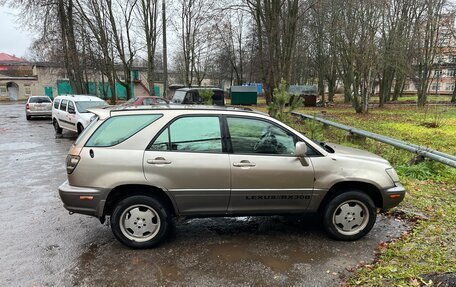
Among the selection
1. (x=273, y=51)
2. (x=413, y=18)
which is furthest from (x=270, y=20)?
(x=413, y=18)

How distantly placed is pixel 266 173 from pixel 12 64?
8314 cm

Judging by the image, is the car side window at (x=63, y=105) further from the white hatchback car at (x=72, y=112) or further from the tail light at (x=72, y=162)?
the tail light at (x=72, y=162)

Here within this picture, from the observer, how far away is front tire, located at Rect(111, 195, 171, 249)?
396cm

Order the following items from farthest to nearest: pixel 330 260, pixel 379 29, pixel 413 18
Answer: pixel 413 18
pixel 379 29
pixel 330 260

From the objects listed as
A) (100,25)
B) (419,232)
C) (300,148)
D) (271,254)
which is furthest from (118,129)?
(100,25)

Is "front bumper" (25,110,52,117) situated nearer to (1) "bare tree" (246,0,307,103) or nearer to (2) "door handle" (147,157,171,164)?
(1) "bare tree" (246,0,307,103)

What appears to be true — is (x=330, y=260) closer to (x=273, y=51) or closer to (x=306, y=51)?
(x=273, y=51)

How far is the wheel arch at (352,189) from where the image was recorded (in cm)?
424

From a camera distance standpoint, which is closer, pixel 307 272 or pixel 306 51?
pixel 307 272

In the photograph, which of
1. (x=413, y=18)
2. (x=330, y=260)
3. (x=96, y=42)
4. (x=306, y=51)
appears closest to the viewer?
(x=330, y=260)

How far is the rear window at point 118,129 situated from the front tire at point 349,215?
2.48 m

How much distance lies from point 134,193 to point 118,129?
0.80 meters

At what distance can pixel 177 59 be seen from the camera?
56.2m

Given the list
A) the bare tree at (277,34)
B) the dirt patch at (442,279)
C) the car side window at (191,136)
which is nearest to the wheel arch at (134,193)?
the car side window at (191,136)
